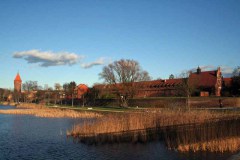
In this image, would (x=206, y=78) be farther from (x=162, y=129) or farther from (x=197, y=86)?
(x=162, y=129)

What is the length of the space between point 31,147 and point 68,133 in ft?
13.2

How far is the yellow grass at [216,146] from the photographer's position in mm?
13406

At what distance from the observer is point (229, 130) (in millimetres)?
15305

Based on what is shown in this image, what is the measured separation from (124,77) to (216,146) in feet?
128

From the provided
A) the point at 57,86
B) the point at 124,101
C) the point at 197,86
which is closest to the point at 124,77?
the point at 124,101

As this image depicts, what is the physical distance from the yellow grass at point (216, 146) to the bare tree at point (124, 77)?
36.9 metres

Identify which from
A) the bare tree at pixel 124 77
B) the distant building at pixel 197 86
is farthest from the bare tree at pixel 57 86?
the bare tree at pixel 124 77

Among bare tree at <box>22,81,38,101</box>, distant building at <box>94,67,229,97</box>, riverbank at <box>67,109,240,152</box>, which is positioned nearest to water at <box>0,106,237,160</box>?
riverbank at <box>67,109,240,152</box>

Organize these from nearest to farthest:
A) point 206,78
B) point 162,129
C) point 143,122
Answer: point 162,129 → point 143,122 → point 206,78

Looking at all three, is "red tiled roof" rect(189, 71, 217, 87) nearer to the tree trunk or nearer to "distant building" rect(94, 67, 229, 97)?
"distant building" rect(94, 67, 229, 97)

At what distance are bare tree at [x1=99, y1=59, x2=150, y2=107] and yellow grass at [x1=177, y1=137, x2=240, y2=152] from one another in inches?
1454

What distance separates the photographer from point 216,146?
45.0 feet

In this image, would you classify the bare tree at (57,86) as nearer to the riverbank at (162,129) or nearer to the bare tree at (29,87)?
the bare tree at (29,87)

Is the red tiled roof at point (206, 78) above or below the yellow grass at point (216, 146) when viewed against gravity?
above
